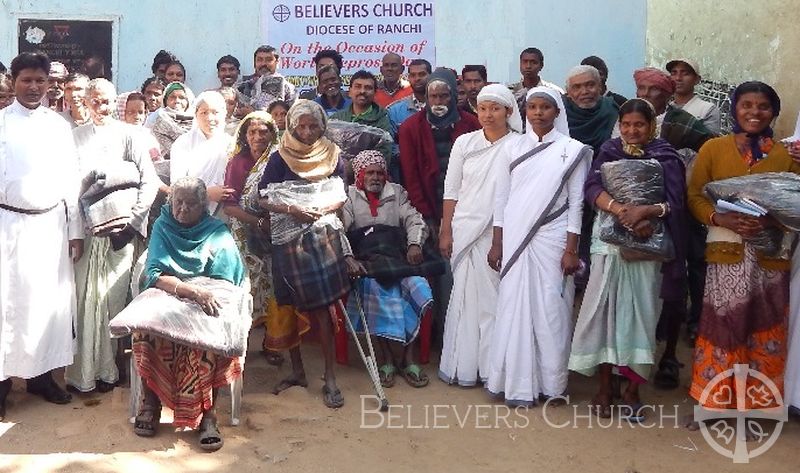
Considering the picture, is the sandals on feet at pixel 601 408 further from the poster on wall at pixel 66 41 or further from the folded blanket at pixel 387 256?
the poster on wall at pixel 66 41

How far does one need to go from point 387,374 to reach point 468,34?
4.89 m

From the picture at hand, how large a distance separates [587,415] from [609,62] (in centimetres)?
534

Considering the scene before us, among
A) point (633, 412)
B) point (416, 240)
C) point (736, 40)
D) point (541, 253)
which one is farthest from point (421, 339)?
point (736, 40)

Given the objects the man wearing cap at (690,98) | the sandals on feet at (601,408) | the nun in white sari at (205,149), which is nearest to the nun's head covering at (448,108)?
the nun in white sari at (205,149)

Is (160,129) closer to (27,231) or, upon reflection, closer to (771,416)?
(27,231)

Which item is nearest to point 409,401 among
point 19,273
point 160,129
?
point 19,273

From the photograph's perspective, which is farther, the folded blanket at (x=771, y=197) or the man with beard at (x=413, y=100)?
the man with beard at (x=413, y=100)

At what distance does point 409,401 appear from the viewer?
4906 mm

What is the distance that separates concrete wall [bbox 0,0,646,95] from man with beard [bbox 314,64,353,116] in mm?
2699

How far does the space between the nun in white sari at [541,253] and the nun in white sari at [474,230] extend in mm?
220

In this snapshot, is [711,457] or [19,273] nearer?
[711,457]

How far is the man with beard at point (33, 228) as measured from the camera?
4461 millimetres

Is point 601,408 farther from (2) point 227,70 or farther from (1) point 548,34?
(1) point 548,34

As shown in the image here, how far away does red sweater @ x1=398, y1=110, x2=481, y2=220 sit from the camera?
18.1ft
